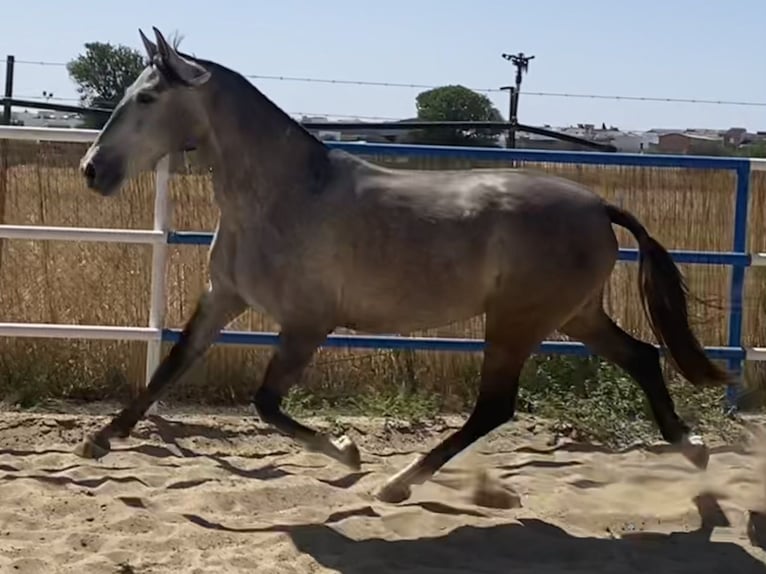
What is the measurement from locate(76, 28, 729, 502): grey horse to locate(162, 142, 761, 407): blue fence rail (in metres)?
1.54

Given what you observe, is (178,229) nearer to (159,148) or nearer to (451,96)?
(159,148)

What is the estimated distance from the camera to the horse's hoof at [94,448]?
15.3 feet

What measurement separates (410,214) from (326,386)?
7.63 feet

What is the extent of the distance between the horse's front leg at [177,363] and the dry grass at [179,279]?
182 centimetres

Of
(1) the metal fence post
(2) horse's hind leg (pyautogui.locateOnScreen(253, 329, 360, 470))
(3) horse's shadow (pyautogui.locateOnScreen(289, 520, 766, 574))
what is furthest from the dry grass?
(3) horse's shadow (pyautogui.locateOnScreen(289, 520, 766, 574))

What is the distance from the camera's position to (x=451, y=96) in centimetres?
1959

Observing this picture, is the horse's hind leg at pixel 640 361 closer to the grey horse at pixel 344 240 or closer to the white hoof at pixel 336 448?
the grey horse at pixel 344 240

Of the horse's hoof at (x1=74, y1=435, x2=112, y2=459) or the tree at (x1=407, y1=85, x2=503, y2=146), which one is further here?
the tree at (x1=407, y1=85, x2=503, y2=146)

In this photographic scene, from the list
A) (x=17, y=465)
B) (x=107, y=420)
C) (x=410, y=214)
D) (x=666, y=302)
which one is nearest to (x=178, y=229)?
(x=107, y=420)

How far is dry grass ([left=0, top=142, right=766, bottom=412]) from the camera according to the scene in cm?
656

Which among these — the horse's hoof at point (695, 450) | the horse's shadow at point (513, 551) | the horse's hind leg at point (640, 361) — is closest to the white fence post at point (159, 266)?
the horse's shadow at point (513, 551)

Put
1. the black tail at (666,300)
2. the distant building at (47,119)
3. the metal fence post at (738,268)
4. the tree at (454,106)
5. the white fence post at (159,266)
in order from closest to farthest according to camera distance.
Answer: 1. the black tail at (666,300)
2. the white fence post at (159,266)
3. the metal fence post at (738,268)
4. the distant building at (47,119)
5. the tree at (454,106)

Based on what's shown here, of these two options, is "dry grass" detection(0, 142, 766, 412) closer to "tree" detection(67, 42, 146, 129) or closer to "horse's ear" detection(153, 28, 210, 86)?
"horse's ear" detection(153, 28, 210, 86)

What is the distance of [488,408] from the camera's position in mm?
4602
